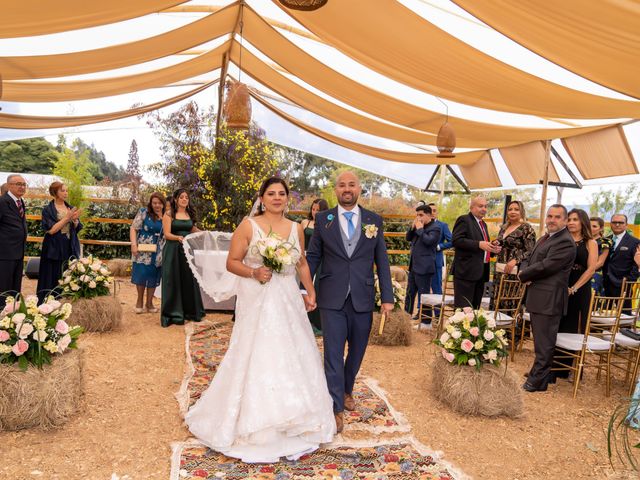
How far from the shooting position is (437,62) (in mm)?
5180

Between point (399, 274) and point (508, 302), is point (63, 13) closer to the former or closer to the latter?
point (508, 302)

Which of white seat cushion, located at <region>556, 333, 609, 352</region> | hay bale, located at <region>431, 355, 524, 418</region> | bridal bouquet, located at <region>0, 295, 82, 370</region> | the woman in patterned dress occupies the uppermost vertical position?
the woman in patterned dress

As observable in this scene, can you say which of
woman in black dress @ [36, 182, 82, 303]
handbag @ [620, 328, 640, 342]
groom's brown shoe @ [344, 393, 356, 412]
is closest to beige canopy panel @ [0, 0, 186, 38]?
woman in black dress @ [36, 182, 82, 303]

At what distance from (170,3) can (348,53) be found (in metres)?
2.05

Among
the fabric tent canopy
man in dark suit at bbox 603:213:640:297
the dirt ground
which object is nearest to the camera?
the dirt ground

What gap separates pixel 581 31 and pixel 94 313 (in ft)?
19.8

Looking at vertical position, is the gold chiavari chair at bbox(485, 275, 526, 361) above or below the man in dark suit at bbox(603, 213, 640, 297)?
below

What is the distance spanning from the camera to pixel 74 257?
7.16 meters

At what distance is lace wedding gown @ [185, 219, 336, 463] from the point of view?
3.36 metres

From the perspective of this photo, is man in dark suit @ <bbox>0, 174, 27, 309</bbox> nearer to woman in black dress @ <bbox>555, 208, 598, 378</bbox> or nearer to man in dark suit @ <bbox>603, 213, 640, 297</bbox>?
woman in black dress @ <bbox>555, 208, 598, 378</bbox>

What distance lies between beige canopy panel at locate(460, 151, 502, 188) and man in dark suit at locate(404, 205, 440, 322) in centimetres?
433


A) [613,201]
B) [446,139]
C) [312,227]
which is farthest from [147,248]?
[613,201]

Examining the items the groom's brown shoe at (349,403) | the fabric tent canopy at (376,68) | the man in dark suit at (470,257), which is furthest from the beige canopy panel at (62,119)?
the groom's brown shoe at (349,403)

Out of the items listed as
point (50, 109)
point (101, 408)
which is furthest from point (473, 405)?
point (50, 109)
